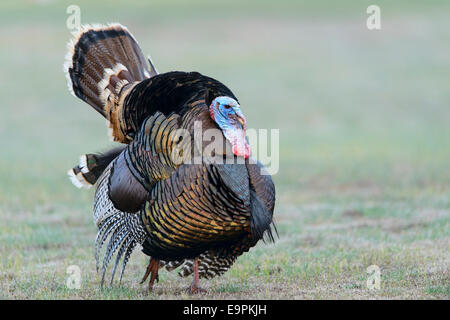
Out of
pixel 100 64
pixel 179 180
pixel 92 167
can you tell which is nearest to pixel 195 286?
pixel 179 180

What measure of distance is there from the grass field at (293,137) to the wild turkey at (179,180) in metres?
0.45

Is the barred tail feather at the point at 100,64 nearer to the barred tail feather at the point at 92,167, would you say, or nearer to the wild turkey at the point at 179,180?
the wild turkey at the point at 179,180

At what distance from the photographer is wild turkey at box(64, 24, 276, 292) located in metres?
5.58

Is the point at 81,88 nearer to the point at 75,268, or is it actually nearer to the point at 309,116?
the point at 75,268

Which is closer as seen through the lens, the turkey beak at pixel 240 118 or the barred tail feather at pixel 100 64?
the turkey beak at pixel 240 118

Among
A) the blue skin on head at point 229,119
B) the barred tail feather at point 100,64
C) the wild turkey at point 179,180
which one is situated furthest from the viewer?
the barred tail feather at point 100,64

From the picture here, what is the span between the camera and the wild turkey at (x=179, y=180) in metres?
5.58

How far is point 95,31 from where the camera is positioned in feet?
23.6

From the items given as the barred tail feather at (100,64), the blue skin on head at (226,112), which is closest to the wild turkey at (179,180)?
the blue skin on head at (226,112)

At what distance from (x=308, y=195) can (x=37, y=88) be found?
12.1 metres

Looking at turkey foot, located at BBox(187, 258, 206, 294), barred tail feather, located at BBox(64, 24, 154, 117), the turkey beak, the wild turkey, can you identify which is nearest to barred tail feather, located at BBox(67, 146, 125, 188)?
the wild turkey

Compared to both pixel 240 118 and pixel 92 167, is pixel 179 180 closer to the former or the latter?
pixel 240 118

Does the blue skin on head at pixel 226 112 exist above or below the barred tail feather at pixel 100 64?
below

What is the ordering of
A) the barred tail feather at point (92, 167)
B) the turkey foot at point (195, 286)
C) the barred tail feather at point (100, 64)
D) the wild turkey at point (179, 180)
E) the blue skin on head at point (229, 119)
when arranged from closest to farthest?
the wild turkey at point (179, 180)
the blue skin on head at point (229, 119)
the turkey foot at point (195, 286)
the barred tail feather at point (92, 167)
the barred tail feather at point (100, 64)
